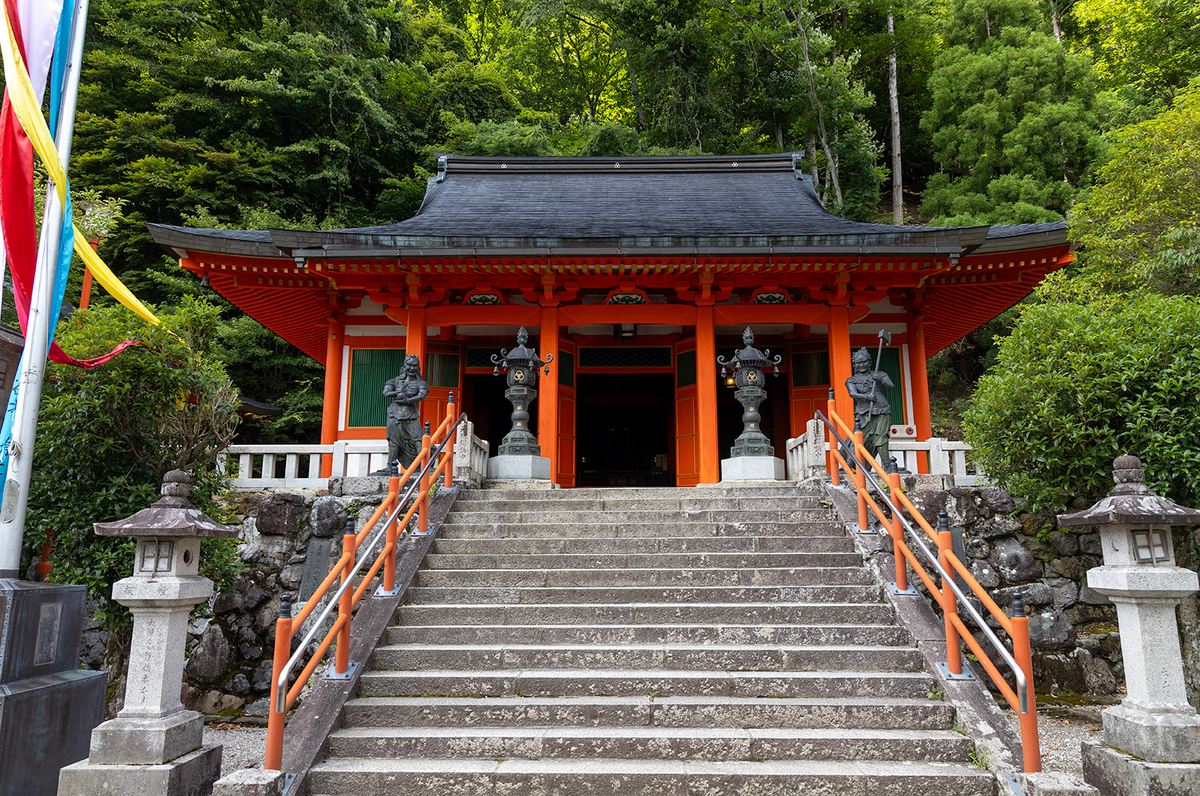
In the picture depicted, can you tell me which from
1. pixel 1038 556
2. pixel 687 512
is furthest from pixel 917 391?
pixel 687 512

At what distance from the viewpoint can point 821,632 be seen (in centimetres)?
489

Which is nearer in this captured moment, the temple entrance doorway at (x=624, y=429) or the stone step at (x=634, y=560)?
the stone step at (x=634, y=560)

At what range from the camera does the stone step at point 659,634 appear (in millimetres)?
4863

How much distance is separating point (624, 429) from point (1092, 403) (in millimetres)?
9474

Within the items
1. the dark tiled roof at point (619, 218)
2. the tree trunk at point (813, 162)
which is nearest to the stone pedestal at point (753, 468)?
the dark tiled roof at point (619, 218)

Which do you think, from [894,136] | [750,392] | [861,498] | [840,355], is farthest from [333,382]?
[894,136]

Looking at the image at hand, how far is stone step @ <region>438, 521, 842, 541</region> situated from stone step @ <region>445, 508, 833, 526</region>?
5cm

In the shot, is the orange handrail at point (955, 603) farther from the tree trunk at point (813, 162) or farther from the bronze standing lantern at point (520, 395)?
the tree trunk at point (813, 162)

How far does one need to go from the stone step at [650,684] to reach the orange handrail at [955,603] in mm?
519

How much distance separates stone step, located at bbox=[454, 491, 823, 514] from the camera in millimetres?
6875

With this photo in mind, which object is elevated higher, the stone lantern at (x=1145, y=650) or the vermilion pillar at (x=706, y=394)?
the vermilion pillar at (x=706, y=394)

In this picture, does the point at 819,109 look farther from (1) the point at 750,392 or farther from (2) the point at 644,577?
(2) the point at 644,577

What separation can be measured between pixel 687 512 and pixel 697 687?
245cm

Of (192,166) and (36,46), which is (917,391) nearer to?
(36,46)
